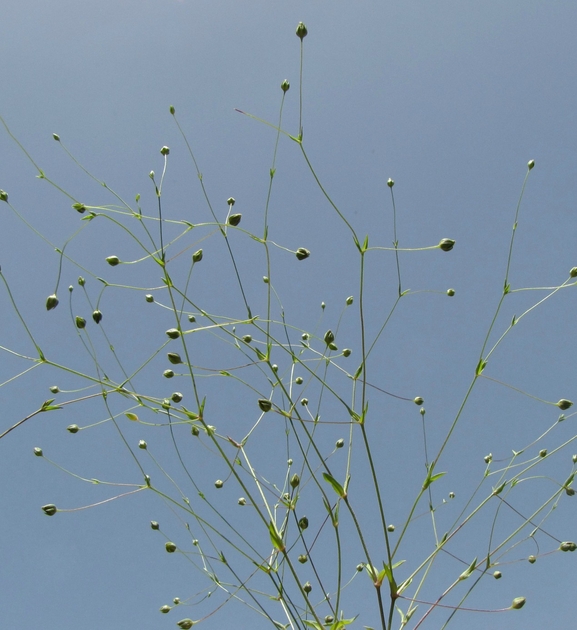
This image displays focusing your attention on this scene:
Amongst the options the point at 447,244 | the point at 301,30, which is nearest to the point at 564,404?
the point at 447,244

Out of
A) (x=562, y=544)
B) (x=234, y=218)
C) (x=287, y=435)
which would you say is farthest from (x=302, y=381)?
(x=562, y=544)

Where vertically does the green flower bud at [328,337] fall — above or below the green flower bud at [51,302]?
above

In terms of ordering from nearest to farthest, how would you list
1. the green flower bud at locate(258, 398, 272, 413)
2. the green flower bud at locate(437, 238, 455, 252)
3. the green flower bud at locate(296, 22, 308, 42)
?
the green flower bud at locate(258, 398, 272, 413) < the green flower bud at locate(437, 238, 455, 252) < the green flower bud at locate(296, 22, 308, 42)

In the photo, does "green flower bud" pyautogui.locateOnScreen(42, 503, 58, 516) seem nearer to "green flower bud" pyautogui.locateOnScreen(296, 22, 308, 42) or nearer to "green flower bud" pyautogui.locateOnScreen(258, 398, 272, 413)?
"green flower bud" pyautogui.locateOnScreen(258, 398, 272, 413)

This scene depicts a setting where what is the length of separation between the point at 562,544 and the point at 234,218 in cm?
170

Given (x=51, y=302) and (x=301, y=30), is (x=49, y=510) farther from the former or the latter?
(x=301, y=30)

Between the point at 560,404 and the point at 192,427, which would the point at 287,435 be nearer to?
the point at 192,427

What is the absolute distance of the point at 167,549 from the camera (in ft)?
7.02

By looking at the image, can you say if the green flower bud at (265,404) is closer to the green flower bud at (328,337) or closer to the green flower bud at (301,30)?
the green flower bud at (328,337)

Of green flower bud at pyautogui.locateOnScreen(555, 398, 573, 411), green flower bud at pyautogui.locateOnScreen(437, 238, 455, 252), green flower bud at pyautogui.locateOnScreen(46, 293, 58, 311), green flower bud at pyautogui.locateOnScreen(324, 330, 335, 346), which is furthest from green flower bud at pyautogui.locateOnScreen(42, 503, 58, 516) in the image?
green flower bud at pyautogui.locateOnScreen(555, 398, 573, 411)

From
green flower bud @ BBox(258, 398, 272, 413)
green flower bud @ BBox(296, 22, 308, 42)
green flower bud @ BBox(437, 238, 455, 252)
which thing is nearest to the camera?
green flower bud @ BBox(258, 398, 272, 413)

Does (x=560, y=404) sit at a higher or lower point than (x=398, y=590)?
higher

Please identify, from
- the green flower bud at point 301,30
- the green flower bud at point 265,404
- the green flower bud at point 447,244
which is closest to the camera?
the green flower bud at point 265,404

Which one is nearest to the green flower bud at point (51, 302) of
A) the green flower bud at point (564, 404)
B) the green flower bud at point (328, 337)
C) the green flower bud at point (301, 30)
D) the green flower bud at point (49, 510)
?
the green flower bud at point (49, 510)
